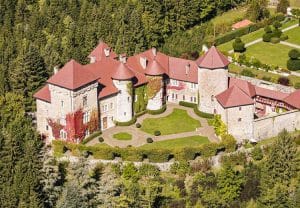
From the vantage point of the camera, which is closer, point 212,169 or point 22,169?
point 22,169

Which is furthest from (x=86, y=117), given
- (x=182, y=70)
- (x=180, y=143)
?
(x=182, y=70)

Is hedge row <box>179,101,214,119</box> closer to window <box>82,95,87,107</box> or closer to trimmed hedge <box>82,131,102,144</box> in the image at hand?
trimmed hedge <box>82,131,102,144</box>

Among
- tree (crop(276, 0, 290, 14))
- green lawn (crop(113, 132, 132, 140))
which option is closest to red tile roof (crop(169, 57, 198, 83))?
green lawn (crop(113, 132, 132, 140))

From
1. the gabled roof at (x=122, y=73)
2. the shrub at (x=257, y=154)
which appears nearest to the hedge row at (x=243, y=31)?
the gabled roof at (x=122, y=73)

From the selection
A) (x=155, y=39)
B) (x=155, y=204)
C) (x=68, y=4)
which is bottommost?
(x=155, y=204)

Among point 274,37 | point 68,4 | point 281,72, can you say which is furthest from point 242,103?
point 68,4

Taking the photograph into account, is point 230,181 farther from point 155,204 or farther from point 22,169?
point 22,169

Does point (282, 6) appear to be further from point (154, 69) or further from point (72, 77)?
point (72, 77)
